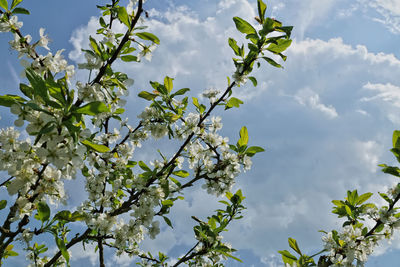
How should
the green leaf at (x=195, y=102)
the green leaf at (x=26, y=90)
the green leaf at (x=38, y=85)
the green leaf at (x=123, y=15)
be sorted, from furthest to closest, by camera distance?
the green leaf at (x=195, y=102)
the green leaf at (x=123, y=15)
the green leaf at (x=26, y=90)
the green leaf at (x=38, y=85)

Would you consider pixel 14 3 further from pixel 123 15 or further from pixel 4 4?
pixel 123 15

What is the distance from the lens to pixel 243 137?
3652 mm

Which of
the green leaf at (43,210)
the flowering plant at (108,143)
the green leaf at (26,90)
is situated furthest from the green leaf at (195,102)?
the green leaf at (43,210)

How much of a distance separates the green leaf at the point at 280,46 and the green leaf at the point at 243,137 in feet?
3.27

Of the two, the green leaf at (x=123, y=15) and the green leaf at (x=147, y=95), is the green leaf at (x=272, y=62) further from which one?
the green leaf at (x=123, y=15)

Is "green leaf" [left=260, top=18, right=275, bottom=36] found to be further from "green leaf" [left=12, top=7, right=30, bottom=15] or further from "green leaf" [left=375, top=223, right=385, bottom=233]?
"green leaf" [left=375, top=223, right=385, bottom=233]

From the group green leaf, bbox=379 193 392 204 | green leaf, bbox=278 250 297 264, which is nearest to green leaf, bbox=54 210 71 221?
green leaf, bbox=278 250 297 264

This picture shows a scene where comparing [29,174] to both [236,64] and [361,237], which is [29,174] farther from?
[361,237]

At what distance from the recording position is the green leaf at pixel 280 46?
297cm

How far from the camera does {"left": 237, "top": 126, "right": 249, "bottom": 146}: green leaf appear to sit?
3.64 meters

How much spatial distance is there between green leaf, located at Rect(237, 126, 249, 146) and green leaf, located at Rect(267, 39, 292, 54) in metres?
1.00

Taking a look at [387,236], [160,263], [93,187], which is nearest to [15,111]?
[93,187]

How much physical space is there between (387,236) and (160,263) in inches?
114

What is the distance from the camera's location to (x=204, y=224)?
3727 millimetres
